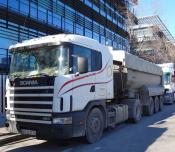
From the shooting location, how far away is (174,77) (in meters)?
28.4

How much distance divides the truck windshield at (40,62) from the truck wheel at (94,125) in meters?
1.81

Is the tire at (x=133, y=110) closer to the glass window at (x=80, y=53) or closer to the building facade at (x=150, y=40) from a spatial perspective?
the glass window at (x=80, y=53)

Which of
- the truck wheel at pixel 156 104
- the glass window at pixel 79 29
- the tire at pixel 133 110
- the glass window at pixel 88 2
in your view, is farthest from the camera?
the glass window at pixel 88 2

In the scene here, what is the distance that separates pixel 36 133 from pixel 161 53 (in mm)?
35727

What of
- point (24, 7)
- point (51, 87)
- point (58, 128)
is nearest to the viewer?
point (58, 128)

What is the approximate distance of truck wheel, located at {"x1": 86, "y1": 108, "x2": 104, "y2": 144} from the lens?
10141 mm

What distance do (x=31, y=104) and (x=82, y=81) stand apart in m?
1.55

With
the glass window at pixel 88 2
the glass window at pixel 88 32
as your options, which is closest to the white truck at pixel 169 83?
the glass window at pixel 88 32

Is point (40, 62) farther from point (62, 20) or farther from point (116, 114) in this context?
point (62, 20)

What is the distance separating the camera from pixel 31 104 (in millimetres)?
9438

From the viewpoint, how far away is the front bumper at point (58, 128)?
9.04 m

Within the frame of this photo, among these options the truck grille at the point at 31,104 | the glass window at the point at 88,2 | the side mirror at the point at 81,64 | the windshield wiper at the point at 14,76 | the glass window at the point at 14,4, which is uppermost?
the glass window at the point at 88,2

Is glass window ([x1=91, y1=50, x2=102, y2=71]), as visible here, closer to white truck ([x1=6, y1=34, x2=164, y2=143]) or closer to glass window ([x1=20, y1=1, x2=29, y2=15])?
white truck ([x1=6, y1=34, x2=164, y2=143])

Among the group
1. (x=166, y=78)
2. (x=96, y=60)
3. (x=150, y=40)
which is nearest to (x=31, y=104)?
(x=96, y=60)
